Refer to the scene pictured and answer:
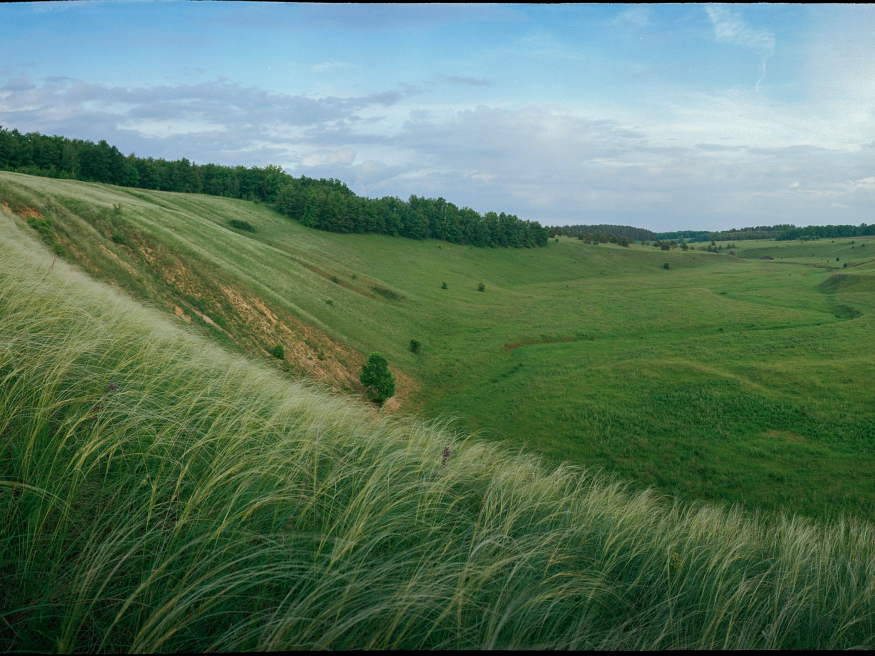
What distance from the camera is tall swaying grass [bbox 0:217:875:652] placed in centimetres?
207

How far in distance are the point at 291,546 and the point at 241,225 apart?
249 feet

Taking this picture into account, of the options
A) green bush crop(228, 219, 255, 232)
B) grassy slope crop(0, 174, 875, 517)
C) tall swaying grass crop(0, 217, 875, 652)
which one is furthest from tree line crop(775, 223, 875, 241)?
tall swaying grass crop(0, 217, 875, 652)

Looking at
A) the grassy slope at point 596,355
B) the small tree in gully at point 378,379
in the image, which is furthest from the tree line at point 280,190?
the small tree in gully at point 378,379

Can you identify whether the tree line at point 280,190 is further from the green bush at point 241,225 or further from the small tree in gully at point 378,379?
the small tree in gully at point 378,379

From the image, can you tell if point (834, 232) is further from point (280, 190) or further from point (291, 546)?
point (291, 546)

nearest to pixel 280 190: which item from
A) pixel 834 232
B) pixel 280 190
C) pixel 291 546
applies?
pixel 280 190

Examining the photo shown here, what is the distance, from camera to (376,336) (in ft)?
127

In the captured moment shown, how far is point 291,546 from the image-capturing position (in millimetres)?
2557

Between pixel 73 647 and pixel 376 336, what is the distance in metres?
37.0

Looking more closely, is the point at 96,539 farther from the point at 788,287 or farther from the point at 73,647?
the point at 788,287

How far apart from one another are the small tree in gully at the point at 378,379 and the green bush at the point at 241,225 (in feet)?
174

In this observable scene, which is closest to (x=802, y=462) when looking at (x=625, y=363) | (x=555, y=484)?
(x=625, y=363)

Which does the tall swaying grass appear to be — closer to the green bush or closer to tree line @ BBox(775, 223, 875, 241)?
the green bush

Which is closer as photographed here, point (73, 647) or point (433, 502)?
point (73, 647)
